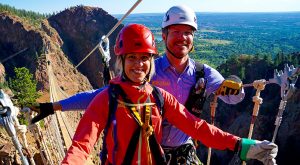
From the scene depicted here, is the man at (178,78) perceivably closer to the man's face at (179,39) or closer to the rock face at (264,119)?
the man's face at (179,39)

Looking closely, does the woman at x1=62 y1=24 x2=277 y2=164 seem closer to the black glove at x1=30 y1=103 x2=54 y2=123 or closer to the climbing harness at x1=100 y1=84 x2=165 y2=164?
the climbing harness at x1=100 y1=84 x2=165 y2=164

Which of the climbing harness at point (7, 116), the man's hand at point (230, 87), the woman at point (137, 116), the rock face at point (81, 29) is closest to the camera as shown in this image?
the woman at point (137, 116)

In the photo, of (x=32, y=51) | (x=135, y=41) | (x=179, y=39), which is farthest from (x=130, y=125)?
(x=32, y=51)

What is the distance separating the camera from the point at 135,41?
2633mm

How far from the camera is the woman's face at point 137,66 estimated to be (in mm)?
2578

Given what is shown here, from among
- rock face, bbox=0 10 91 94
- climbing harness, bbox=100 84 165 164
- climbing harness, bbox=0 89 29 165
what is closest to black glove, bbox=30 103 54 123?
climbing harness, bbox=0 89 29 165

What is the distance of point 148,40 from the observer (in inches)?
106

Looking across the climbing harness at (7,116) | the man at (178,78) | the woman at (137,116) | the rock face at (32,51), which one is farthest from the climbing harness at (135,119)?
the rock face at (32,51)

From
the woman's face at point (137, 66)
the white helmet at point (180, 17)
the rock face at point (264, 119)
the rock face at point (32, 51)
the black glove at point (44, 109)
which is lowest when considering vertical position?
the rock face at point (264, 119)

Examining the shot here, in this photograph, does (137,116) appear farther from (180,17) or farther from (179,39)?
(180,17)

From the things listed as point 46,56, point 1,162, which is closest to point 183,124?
point 1,162

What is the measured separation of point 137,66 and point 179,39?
846mm

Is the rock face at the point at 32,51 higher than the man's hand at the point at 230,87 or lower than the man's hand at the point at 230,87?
lower

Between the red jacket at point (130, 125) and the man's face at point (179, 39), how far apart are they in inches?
27.7
